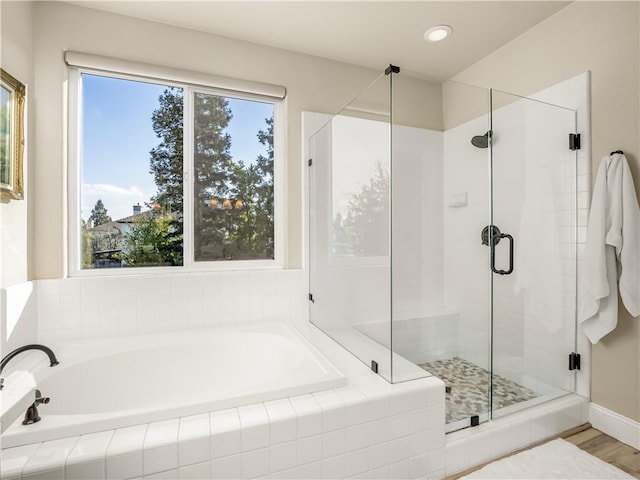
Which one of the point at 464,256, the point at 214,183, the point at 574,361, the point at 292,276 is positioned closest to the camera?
the point at 574,361

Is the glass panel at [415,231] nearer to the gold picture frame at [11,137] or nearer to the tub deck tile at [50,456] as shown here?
the tub deck tile at [50,456]

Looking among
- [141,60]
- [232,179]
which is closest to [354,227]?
[232,179]

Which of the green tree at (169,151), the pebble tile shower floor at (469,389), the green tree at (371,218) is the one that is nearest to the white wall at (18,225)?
the green tree at (169,151)

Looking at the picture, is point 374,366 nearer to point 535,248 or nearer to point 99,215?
point 535,248

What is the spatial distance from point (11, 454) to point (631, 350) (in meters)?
2.72

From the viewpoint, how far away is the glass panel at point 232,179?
7.99ft

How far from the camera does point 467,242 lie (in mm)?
2072

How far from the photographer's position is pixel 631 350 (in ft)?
5.77

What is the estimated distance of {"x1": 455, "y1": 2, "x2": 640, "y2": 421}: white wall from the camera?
1738 millimetres

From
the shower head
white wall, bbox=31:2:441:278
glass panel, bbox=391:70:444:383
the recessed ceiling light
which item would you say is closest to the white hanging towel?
the shower head

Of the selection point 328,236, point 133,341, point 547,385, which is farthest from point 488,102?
point 133,341

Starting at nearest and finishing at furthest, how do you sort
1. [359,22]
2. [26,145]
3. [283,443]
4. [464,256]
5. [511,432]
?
[283,443] → [511,432] → [26,145] → [464,256] → [359,22]

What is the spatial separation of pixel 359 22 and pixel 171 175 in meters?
1.66

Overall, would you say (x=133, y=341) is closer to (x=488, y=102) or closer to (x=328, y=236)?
(x=328, y=236)
